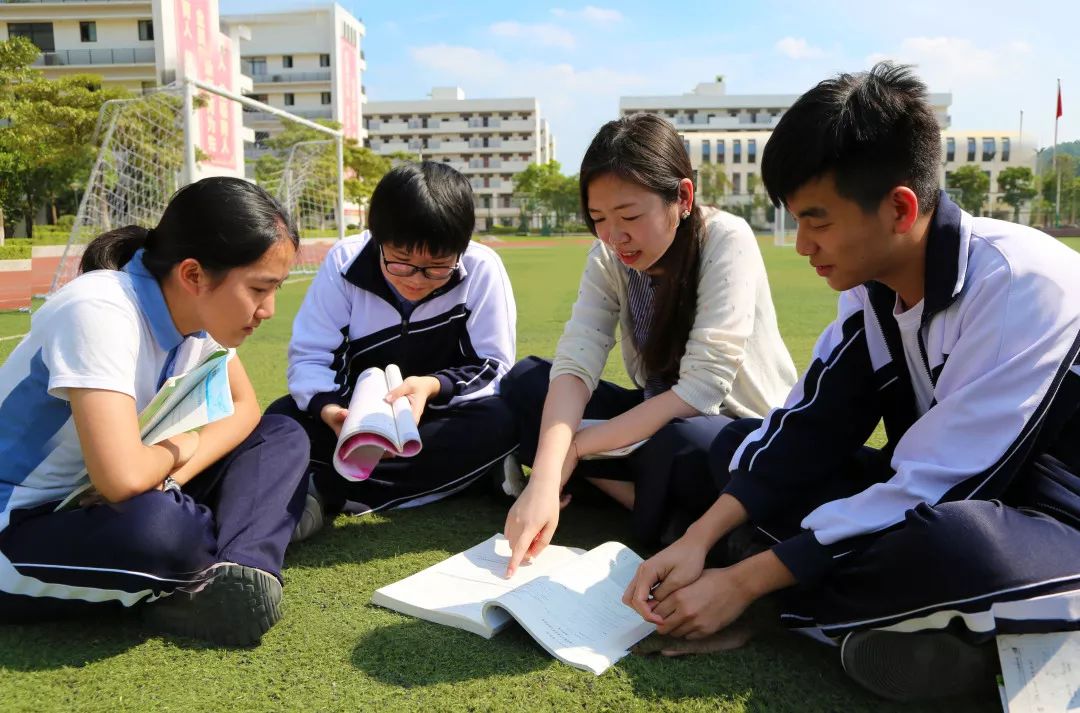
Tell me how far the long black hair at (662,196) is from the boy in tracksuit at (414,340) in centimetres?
47

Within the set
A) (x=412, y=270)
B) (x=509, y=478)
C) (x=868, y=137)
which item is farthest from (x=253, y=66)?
(x=868, y=137)

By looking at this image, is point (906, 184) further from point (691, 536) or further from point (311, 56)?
point (311, 56)

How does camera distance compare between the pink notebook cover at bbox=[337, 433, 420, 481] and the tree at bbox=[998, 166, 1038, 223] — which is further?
the tree at bbox=[998, 166, 1038, 223]

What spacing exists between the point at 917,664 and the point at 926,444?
1.16ft

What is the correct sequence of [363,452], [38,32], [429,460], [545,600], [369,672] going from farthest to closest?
[38,32]
[429,460]
[363,452]
[545,600]
[369,672]

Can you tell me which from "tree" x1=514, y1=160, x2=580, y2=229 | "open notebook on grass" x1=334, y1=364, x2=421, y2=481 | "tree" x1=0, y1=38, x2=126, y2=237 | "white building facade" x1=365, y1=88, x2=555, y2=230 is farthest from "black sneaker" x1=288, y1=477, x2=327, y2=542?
"white building facade" x1=365, y1=88, x2=555, y2=230

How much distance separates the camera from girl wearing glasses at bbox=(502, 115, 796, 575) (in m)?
2.06

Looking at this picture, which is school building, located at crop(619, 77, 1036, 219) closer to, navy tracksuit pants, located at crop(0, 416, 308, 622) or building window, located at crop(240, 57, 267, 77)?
building window, located at crop(240, 57, 267, 77)

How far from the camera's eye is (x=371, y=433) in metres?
2.17

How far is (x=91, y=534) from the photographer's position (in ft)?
5.36

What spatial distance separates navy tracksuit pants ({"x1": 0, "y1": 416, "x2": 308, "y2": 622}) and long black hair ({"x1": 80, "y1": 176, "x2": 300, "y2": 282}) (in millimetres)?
479

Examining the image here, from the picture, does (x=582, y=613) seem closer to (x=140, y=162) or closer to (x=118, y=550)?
(x=118, y=550)

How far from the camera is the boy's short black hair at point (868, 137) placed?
4.75 ft

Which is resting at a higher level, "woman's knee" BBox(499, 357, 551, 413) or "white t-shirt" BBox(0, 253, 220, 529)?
"white t-shirt" BBox(0, 253, 220, 529)
